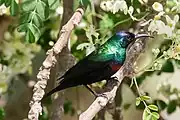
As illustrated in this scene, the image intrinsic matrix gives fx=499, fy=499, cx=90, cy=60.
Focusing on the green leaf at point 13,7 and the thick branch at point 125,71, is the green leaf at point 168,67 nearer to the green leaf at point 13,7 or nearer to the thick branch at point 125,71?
the thick branch at point 125,71

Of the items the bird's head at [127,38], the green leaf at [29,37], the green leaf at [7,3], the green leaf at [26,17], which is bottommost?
the bird's head at [127,38]

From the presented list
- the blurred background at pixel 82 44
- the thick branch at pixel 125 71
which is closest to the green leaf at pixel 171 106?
the blurred background at pixel 82 44

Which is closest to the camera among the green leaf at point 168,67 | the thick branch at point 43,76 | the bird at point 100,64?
the thick branch at point 43,76

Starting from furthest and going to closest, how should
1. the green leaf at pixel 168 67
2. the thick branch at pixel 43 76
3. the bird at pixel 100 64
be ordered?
the green leaf at pixel 168 67
the bird at pixel 100 64
the thick branch at pixel 43 76

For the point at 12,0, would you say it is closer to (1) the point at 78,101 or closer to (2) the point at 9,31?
(2) the point at 9,31

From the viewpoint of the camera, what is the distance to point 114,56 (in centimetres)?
96

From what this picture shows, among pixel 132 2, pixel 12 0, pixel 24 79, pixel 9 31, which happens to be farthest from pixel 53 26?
pixel 12 0

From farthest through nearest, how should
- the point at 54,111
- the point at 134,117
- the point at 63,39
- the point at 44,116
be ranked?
the point at 134,117
the point at 44,116
the point at 54,111
the point at 63,39

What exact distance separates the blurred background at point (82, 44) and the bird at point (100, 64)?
5 centimetres

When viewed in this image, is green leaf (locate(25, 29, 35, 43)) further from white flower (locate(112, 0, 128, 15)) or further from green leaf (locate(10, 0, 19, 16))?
white flower (locate(112, 0, 128, 15))

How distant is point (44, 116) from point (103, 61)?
41cm

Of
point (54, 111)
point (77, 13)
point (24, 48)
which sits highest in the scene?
point (24, 48)

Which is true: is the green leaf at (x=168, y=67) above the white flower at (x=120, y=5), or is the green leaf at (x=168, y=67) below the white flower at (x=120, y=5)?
below

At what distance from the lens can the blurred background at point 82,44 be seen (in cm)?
93
